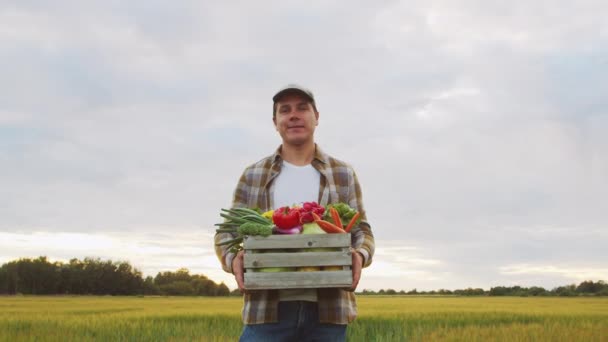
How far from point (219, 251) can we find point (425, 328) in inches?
308

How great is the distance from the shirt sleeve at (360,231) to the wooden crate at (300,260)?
32cm

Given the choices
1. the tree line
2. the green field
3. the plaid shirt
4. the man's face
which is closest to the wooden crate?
the plaid shirt

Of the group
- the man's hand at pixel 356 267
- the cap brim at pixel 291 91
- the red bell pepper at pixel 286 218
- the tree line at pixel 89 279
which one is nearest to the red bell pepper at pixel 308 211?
the red bell pepper at pixel 286 218

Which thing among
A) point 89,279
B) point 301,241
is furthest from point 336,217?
point 89,279

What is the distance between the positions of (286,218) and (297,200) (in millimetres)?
545

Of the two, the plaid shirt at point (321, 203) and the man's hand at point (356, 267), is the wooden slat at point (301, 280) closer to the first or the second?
the man's hand at point (356, 267)

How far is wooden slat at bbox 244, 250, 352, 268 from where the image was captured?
3309mm

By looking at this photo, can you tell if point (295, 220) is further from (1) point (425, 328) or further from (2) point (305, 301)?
(1) point (425, 328)

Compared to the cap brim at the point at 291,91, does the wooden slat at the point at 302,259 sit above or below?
below

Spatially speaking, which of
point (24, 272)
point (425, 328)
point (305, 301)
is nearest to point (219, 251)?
point (305, 301)

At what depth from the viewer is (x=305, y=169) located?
4051 mm

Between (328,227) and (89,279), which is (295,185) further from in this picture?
(89,279)

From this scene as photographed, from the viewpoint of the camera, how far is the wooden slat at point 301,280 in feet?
10.8

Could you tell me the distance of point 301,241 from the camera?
3348mm
